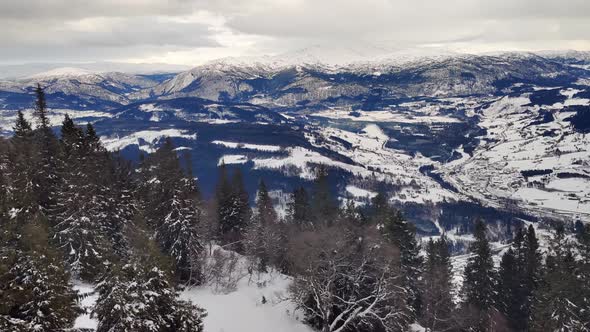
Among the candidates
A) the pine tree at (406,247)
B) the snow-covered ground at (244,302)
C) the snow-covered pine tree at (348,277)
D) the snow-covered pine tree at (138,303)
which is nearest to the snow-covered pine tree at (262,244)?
the snow-covered ground at (244,302)

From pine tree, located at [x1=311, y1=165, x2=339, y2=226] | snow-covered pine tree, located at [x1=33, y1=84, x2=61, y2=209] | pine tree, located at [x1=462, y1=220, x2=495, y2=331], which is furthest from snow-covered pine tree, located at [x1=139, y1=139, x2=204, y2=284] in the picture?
pine tree, located at [x1=462, y1=220, x2=495, y2=331]

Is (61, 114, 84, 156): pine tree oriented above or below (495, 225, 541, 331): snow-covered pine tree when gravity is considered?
above

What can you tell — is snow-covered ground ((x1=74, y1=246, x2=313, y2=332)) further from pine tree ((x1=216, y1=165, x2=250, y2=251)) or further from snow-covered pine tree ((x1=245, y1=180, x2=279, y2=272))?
pine tree ((x1=216, y1=165, x2=250, y2=251))

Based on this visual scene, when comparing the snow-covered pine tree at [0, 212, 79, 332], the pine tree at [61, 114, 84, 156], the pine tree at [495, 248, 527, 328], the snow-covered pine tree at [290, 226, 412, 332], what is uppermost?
the pine tree at [61, 114, 84, 156]

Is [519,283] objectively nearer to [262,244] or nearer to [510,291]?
[510,291]

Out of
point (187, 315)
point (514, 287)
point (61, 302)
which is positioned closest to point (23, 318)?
point (61, 302)

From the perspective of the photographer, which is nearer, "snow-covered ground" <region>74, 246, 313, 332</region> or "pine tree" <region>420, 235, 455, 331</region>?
"snow-covered ground" <region>74, 246, 313, 332</region>

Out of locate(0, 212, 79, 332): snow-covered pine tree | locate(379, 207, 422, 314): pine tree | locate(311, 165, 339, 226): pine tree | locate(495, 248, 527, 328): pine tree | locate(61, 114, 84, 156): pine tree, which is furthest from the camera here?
locate(311, 165, 339, 226): pine tree

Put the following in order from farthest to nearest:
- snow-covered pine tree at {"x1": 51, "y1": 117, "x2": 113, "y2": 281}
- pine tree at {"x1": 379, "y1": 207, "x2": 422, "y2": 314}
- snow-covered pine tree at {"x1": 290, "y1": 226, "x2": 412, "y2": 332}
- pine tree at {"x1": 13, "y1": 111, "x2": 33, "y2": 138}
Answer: pine tree at {"x1": 13, "y1": 111, "x2": 33, "y2": 138} → pine tree at {"x1": 379, "y1": 207, "x2": 422, "y2": 314} → snow-covered pine tree at {"x1": 51, "y1": 117, "x2": 113, "y2": 281} → snow-covered pine tree at {"x1": 290, "y1": 226, "x2": 412, "y2": 332}

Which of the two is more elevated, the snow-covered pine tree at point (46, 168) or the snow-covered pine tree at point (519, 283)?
the snow-covered pine tree at point (46, 168)

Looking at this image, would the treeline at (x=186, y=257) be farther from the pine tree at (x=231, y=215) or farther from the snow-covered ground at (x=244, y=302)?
the snow-covered ground at (x=244, y=302)

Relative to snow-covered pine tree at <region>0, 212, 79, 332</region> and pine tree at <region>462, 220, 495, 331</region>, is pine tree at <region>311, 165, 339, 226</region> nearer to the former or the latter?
pine tree at <region>462, 220, 495, 331</region>
